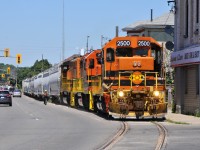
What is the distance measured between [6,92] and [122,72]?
93.4 ft

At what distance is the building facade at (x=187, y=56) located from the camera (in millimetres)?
32344

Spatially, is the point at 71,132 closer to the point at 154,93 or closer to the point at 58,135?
the point at 58,135

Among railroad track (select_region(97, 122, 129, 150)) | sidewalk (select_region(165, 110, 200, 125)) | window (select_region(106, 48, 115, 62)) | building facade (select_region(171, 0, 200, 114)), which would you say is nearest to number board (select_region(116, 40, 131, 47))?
window (select_region(106, 48, 115, 62))

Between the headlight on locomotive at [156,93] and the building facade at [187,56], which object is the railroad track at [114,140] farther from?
the building facade at [187,56]

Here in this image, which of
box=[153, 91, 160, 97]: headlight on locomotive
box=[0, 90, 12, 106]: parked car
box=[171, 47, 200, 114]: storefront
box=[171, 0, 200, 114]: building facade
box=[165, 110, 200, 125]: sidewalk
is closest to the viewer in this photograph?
box=[153, 91, 160, 97]: headlight on locomotive

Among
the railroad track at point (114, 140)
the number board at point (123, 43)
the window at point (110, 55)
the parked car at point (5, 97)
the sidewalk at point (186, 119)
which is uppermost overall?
the number board at point (123, 43)

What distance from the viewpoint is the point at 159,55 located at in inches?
1144

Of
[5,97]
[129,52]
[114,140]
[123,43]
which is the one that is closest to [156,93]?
[129,52]

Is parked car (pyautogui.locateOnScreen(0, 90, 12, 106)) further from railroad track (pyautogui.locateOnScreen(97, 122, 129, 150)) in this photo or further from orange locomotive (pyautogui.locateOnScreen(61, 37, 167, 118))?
railroad track (pyautogui.locateOnScreen(97, 122, 129, 150))

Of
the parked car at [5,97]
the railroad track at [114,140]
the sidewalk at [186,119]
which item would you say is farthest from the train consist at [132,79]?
the parked car at [5,97]

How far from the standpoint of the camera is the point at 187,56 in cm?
3241

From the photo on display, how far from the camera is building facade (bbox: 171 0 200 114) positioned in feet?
106

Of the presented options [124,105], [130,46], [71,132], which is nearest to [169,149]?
[71,132]

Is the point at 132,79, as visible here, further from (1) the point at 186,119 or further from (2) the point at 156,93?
(1) the point at 186,119
